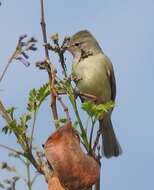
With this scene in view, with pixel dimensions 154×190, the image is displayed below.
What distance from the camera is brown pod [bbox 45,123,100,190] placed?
5.76 ft

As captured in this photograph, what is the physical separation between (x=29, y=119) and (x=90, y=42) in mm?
5088

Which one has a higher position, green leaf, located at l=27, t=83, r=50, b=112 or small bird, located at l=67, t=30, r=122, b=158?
green leaf, located at l=27, t=83, r=50, b=112

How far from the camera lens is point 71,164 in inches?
70.1

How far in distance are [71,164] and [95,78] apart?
5257 mm

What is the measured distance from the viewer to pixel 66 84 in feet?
7.17

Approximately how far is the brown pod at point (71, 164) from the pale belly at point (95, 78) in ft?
15.0

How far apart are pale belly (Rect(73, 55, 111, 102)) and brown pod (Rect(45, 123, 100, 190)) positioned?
457 centimetres

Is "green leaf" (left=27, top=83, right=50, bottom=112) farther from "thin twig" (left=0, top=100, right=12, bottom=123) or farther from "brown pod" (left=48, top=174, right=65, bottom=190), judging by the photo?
"brown pod" (left=48, top=174, right=65, bottom=190)

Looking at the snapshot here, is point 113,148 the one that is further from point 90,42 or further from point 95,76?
point 90,42

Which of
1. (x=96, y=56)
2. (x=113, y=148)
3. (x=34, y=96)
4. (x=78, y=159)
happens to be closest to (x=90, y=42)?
(x=96, y=56)

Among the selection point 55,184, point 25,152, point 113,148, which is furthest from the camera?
point 113,148

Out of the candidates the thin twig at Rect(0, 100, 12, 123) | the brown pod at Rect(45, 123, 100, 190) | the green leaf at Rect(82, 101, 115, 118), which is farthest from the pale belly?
the brown pod at Rect(45, 123, 100, 190)

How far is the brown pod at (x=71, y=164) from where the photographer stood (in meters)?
1.75

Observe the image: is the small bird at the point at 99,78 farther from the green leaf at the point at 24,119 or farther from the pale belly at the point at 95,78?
the green leaf at the point at 24,119
